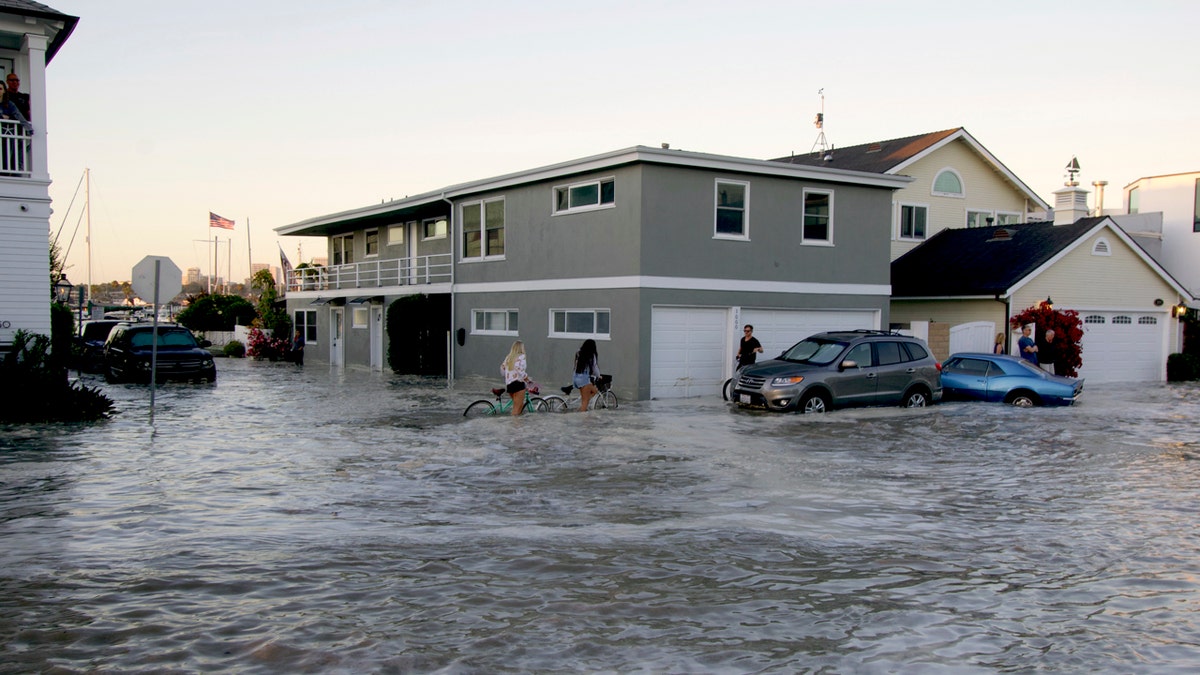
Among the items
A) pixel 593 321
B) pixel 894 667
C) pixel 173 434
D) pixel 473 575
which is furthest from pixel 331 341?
pixel 894 667

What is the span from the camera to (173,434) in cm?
1544

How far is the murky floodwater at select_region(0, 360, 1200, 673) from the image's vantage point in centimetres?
585

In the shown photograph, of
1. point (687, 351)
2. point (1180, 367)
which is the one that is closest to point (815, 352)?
point (687, 351)

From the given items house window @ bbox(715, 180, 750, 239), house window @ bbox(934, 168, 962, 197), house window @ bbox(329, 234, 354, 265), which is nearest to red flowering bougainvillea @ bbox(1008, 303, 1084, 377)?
house window @ bbox(934, 168, 962, 197)

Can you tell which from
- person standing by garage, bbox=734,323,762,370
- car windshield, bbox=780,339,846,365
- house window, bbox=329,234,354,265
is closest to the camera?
car windshield, bbox=780,339,846,365

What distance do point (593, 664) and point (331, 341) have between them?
32.4 m

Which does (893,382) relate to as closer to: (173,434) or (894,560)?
(894,560)

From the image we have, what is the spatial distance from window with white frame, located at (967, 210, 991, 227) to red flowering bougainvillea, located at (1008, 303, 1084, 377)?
777 cm

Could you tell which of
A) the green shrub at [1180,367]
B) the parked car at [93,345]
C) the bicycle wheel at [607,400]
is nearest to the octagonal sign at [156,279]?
the bicycle wheel at [607,400]

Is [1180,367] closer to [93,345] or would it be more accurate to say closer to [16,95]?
[16,95]

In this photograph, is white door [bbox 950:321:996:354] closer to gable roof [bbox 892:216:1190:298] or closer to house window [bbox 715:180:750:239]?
gable roof [bbox 892:216:1190:298]

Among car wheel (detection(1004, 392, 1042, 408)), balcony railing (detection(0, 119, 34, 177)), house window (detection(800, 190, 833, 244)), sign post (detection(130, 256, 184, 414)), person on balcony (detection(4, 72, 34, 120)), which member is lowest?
car wheel (detection(1004, 392, 1042, 408))

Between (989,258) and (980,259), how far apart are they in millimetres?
264

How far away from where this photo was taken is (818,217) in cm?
2312
